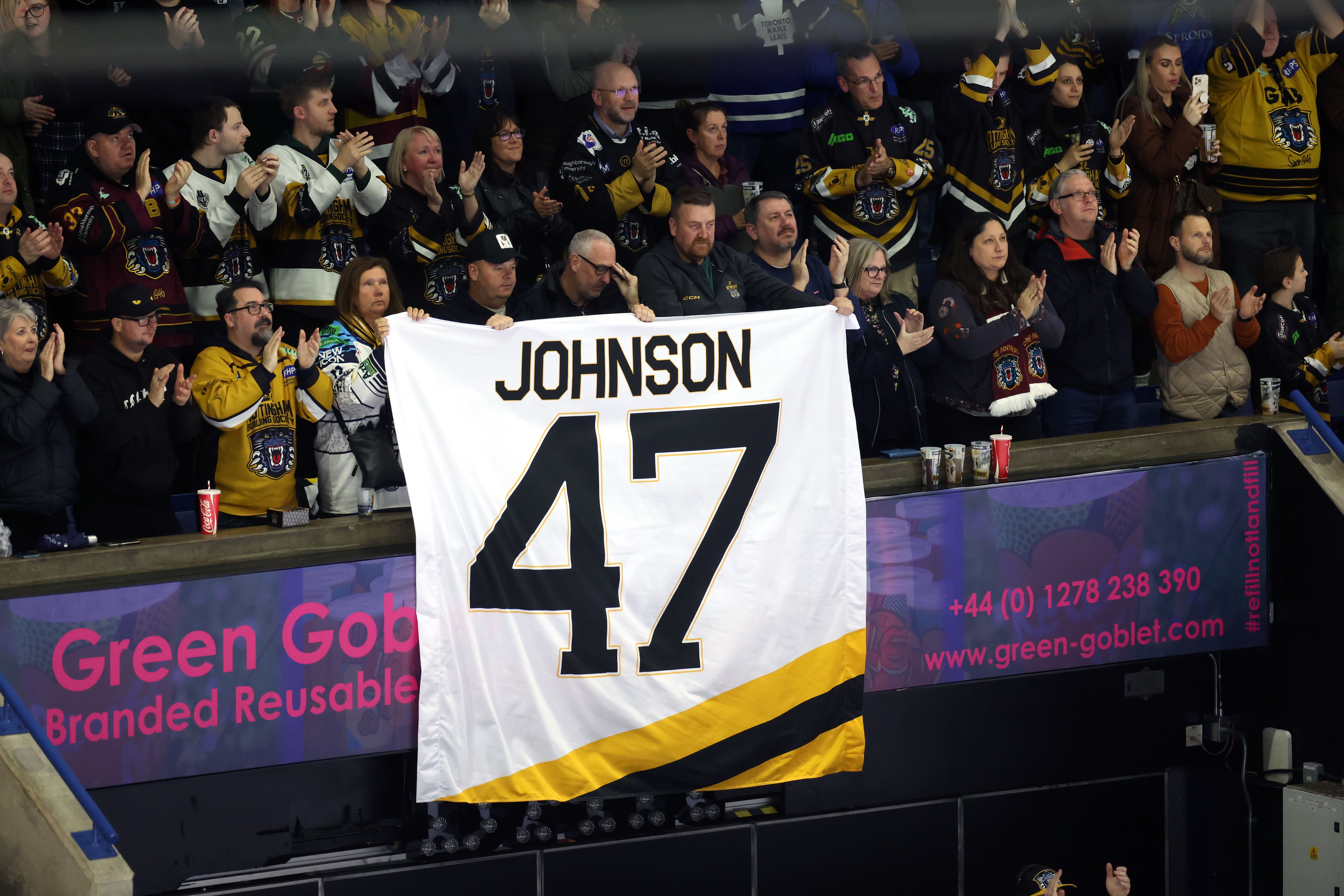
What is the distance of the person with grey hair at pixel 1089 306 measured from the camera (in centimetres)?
847

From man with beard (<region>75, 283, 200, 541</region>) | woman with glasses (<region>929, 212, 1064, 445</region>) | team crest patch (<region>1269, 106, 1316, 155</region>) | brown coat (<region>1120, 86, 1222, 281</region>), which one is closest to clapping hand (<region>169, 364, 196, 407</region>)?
man with beard (<region>75, 283, 200, 541</region>)

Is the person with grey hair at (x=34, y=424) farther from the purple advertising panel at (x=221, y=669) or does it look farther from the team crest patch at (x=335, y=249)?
the team crest patch at (x=335, y=249)

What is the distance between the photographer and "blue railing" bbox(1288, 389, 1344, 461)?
27.2 ft

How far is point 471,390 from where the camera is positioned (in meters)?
6.89

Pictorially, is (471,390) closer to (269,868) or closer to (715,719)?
(715,719)

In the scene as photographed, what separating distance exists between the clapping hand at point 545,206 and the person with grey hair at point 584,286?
1.87ft

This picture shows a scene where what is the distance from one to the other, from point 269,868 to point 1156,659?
465 cm

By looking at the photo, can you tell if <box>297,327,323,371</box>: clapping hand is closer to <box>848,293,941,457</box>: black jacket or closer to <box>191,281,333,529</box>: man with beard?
<box>191,281,333,529</box>: man with beard

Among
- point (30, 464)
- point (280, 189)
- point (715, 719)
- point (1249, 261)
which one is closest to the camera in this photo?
point (30, 464)

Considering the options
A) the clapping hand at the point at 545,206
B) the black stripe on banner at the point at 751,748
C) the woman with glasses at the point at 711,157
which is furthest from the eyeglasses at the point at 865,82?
the black stripe on banner at the point at 751,748

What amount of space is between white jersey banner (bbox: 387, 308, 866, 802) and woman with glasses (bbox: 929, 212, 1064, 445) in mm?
1047

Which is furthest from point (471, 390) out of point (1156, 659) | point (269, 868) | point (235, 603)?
point (1156, 659)

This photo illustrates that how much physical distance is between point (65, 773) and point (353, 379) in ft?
6.66

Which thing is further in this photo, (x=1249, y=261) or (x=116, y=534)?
(x=1249, y=261)
